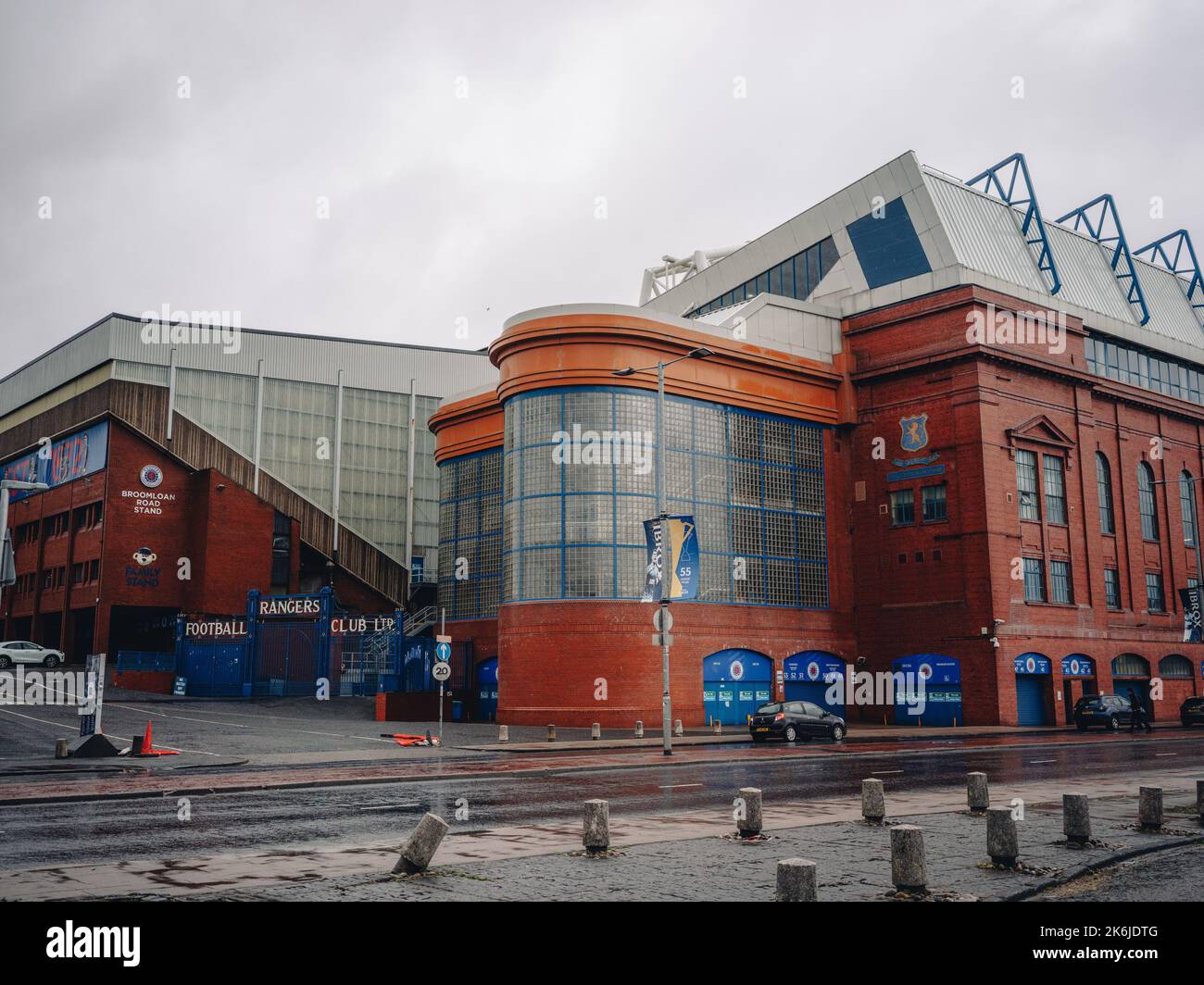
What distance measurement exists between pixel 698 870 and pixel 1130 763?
18314 millimetres

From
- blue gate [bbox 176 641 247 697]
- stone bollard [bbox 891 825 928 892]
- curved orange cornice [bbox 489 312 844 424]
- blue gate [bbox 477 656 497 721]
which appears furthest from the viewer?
blue gate [bbox 176 641 247 697]

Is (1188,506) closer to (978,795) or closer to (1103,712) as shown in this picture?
(1103,712)

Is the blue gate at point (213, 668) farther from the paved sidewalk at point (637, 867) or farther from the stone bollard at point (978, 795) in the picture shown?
the stone bollard at point (978, 795)

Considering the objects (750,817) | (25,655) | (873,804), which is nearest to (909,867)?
(750,817)

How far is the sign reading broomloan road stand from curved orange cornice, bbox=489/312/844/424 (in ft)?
36.9

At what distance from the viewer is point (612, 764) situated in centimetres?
2397

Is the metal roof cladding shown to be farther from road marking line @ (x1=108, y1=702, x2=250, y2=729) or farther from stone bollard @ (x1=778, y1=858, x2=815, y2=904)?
stone bollard @ (x1=778, y1=858, x2=815, y2=904)

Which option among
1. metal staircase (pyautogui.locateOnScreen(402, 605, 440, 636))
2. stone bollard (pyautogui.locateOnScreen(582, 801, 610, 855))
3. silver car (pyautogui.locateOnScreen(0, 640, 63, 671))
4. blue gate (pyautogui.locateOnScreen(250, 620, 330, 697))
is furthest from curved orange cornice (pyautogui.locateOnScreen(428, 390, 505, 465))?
stone bollard (pyautogui.locateOnScreen(582, 801, 610, 855))

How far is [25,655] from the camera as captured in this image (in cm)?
5031

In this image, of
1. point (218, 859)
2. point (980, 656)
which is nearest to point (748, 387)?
point (980, 656)

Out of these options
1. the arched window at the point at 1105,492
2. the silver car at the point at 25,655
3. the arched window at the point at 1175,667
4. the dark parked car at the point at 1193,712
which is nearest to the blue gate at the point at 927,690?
the dark parked car at the point at 1193,712

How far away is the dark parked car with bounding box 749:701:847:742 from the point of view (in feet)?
108

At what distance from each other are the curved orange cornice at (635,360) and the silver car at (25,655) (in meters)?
28.0
